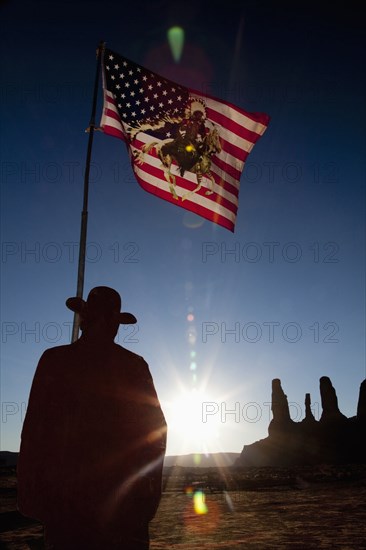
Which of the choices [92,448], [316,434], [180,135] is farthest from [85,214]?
[316,434]

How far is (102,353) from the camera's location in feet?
8.13

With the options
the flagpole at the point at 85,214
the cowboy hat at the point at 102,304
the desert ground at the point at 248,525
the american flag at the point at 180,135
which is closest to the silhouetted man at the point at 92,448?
the cowboy hat at the point at 102,304

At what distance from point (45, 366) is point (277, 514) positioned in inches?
299

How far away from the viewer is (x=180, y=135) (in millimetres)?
8742

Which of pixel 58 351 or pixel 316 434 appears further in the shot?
pixel 316 434

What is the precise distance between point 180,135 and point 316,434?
3143 inches

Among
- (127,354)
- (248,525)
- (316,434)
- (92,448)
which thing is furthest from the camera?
(316,434)

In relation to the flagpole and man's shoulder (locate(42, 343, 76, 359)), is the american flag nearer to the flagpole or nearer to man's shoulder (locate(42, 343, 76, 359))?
the flagpole

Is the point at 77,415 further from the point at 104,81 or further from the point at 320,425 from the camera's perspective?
the point at 320,425

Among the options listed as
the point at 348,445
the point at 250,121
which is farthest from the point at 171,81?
the point at 348,445

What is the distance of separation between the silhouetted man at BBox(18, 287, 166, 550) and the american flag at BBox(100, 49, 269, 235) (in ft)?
20.2

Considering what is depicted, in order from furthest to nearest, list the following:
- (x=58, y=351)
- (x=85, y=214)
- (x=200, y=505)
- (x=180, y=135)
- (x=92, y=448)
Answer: (x=200, y=505) < (x=180, y=135) < (x=85, y=214) < (x=58, y=351) < (x=92, y=448)

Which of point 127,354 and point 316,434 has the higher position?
point 127,354

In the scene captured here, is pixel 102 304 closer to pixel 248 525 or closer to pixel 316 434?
pixel 248 525
